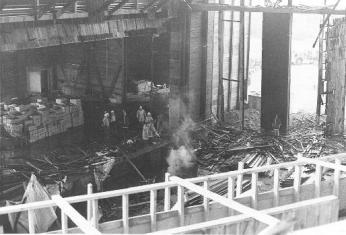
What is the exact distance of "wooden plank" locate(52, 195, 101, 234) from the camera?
5.29 metres

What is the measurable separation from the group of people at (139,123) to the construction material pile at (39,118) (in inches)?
48.0

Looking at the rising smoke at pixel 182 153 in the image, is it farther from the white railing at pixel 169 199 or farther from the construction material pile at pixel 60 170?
the white railing at pixel 169 199

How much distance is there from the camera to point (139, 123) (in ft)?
64.7

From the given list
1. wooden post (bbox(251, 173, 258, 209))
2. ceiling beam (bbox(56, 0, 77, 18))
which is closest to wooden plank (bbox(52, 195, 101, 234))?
wooden post (bbox(251, 173, 258, 209))

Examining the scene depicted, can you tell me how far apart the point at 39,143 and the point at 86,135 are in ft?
5.91

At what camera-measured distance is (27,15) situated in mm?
12672

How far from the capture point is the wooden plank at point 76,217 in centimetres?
529

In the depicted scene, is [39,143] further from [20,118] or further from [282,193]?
[282,193]

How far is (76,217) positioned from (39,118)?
11974 millimetres

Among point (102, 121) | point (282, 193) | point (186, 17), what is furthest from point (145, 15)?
point (282, 193)

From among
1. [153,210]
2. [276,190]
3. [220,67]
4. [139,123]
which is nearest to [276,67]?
[220,67]

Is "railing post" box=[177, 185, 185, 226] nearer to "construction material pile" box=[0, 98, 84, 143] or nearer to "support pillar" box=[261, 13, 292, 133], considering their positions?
"construction material pile" box=[0, 98, 84, 143]

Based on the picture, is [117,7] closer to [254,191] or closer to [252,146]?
[252,146]

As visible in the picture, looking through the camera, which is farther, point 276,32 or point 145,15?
point 276,32
